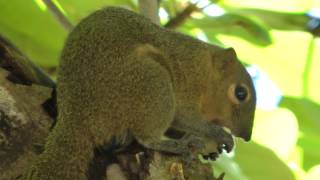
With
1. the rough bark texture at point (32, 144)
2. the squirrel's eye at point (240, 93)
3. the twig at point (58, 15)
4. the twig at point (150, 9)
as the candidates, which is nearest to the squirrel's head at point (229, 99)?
the squirrel's eye at point (240, 93)

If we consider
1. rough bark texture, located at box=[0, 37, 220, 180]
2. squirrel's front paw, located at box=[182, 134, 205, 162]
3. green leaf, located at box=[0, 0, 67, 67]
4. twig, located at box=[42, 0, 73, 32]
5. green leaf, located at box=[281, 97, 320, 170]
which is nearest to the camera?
rough bark texture, located at box=[0, 37, 220, 180]

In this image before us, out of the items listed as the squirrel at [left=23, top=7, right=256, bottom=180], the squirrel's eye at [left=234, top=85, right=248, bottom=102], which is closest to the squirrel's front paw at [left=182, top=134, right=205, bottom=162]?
the squirrel at [left=23, top=7, right=256, bottom=180]

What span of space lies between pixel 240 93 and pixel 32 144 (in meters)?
1.06

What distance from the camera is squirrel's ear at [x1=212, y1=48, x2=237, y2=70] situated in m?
3.00

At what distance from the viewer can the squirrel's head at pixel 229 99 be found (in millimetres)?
2980

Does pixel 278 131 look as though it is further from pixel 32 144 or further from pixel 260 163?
pixel 32 144

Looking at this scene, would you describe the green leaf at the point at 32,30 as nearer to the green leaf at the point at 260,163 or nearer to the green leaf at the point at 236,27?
the green leaf at the point at 236,27

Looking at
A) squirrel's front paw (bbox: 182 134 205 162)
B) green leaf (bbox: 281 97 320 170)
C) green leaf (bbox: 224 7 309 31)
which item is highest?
squirrel's front paw (bbox: 182 134 205 162)

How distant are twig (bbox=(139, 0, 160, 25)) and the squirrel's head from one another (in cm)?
35

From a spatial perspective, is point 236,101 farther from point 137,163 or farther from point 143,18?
point 137,163

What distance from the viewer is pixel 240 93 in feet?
10.1

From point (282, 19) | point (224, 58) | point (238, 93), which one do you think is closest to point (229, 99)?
point (238, 93)

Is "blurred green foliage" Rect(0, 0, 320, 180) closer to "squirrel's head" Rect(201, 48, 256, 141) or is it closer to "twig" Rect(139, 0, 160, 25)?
"squirrel's head" Rect(201, 48, 256, 141)

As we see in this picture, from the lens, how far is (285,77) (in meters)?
3.20
